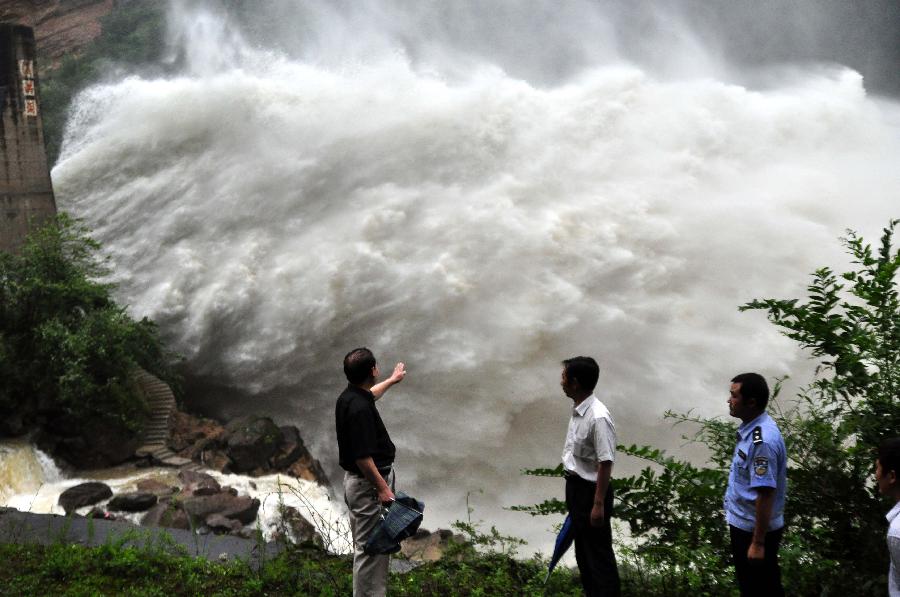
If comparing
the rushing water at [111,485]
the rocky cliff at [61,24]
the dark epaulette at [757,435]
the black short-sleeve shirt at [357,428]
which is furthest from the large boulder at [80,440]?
the rocky cliff at [61,24]

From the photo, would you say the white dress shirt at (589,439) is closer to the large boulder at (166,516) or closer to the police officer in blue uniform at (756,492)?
the police officer in blue uniform at (756,492)

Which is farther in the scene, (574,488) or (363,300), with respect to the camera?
(363,300)

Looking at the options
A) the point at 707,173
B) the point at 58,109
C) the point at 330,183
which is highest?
the point at 58,109

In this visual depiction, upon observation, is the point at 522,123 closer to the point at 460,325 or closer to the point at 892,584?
the point at 460,325

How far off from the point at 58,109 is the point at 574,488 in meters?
21.4

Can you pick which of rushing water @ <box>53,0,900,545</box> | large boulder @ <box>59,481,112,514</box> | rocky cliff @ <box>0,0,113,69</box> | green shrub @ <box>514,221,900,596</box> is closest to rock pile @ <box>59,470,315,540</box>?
large boulder @ <box>59,481,112,514</box>

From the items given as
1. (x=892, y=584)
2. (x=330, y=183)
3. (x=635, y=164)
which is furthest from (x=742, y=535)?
(x=330, y=183)

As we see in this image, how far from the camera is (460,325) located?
515 inches

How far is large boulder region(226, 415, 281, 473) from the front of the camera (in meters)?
12.9

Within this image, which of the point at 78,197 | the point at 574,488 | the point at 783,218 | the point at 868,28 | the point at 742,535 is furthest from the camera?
the point at 868,28

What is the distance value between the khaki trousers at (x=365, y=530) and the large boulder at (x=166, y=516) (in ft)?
22.4

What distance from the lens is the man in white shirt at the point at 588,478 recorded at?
339 cm

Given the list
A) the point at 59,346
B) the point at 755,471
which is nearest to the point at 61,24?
the point at 59,346

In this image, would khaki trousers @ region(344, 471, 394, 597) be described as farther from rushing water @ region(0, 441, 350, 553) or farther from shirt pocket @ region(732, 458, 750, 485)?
rushing water @ region(0, 441, 350, 553)
